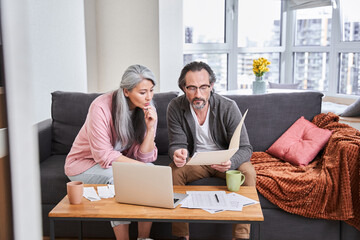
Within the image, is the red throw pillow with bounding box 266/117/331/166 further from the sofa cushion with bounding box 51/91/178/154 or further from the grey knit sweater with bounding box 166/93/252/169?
the sofa cushion with bounding box 51/91/178/154

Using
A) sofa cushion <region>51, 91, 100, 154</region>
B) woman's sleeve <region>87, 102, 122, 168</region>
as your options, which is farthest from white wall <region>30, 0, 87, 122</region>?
woman's sleeve <region>87, 102, 122, 168</region>

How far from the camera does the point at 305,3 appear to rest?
5.49 meters

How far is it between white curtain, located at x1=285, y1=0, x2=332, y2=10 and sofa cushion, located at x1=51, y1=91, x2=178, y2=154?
10.5ft

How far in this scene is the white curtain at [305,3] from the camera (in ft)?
17.3

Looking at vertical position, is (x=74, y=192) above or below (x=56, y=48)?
below

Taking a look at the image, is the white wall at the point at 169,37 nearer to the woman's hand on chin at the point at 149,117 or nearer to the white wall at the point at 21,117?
the woman's hand on chin at the point at 149,117

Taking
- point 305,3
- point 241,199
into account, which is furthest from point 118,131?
point 305,3

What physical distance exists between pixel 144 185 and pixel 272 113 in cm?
145

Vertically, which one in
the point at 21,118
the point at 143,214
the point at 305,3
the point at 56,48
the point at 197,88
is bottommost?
the point at 143,214

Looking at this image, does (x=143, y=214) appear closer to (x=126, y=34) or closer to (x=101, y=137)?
(x=101, y=137)

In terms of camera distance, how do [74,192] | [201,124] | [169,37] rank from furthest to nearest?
[169,37], [201,124], [74,192]

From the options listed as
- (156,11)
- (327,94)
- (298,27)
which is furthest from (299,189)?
(298,27)

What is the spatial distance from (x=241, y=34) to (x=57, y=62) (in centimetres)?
303

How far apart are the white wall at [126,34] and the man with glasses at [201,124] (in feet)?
6.98
